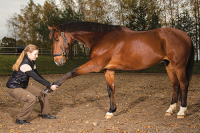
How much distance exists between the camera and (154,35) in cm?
437

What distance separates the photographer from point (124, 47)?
4.21 m

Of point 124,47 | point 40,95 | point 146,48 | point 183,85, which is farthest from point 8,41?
point 183,85

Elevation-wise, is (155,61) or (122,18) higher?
(122,18)

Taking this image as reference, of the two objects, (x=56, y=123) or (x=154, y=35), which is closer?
(x=56, y=123)

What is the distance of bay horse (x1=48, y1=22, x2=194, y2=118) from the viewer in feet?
13.8

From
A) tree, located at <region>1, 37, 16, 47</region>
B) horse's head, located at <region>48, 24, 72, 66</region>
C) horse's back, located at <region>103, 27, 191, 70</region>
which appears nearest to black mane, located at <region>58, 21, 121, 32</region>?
horse's head, located at <region>48, 24, 72, 66</region>

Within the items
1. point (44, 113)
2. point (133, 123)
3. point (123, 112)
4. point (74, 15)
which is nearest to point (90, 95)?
point (123, 112)

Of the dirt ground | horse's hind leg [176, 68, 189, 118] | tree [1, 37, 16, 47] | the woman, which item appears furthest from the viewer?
tree [1, 37, 16, 47]

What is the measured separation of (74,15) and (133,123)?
71.0ft

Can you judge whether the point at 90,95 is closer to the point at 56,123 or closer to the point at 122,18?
the point at 56,123

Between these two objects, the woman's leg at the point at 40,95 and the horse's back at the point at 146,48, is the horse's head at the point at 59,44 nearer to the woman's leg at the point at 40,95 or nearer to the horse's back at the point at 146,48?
the woman's leg at the point at 40,95

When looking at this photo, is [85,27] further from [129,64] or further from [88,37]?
[129,64]

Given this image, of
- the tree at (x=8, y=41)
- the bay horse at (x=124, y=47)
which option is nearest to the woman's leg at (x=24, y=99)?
the bay horse at (x=124, y=47)

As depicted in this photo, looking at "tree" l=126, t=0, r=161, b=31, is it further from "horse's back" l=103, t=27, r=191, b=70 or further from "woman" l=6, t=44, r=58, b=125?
"woman" l=6, t=44, r=58, b=125
